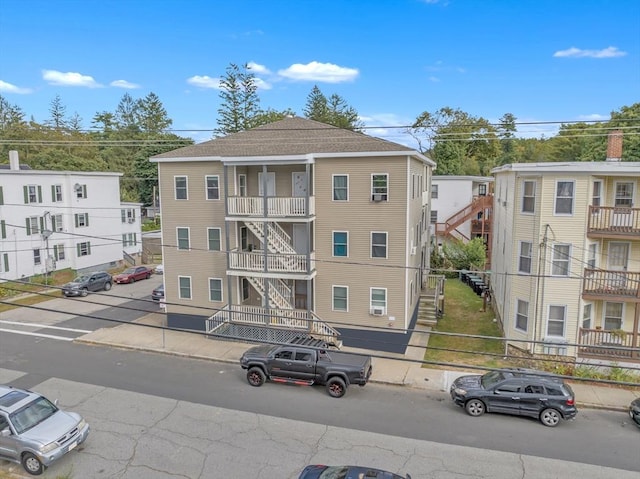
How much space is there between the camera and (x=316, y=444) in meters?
13.6

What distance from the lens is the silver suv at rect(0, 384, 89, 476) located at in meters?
11.9

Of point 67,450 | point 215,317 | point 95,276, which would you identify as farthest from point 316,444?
point 95,276

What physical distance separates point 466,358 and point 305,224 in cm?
972

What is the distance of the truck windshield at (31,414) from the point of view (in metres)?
12.2

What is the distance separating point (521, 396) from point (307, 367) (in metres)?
7.33

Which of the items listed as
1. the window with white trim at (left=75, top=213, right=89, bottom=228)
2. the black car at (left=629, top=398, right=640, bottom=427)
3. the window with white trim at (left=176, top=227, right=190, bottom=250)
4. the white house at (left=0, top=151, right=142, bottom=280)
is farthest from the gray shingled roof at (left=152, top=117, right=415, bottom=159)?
the window with white trim at (left=75, top=213, right=89, bottom=228)

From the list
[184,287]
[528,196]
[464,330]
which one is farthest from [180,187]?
[528,196]

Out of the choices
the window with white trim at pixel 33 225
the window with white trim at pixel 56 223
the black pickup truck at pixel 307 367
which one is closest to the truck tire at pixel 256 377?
the black pickup truck at pixel 307 367

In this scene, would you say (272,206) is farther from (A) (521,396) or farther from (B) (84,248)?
(B) (84,248)

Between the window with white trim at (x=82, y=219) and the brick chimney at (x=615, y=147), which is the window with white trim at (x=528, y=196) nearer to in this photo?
the brick chimney at (x=615, y=147)

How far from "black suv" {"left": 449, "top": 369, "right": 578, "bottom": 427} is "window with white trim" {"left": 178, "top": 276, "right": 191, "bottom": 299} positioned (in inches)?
572

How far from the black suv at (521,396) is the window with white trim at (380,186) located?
890 centimetres

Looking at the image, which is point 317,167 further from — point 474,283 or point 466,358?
point 474,283

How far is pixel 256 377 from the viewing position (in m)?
17.8
